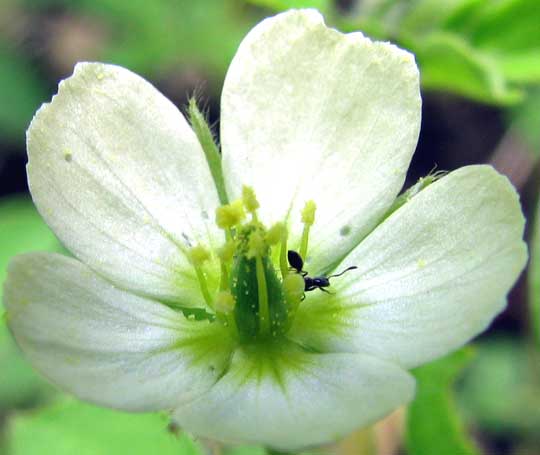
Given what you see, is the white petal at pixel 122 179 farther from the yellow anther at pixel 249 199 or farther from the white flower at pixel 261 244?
the yellow anther at pixel 249 199

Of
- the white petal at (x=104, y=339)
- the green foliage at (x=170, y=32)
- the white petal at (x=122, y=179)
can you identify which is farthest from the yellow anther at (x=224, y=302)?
the green foliage at (x=170, y=32)

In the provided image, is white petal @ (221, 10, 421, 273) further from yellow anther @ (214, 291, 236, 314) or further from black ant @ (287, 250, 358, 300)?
yellow anther @ (214, 291, 236, 314)

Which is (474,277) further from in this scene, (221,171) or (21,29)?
(21,29)

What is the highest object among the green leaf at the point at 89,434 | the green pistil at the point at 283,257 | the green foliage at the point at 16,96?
the green foliage at the point at 16,96

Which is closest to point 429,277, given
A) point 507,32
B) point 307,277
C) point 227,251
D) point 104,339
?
point 307,277

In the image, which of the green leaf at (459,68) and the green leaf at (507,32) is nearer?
the green leaf at (459,68)
